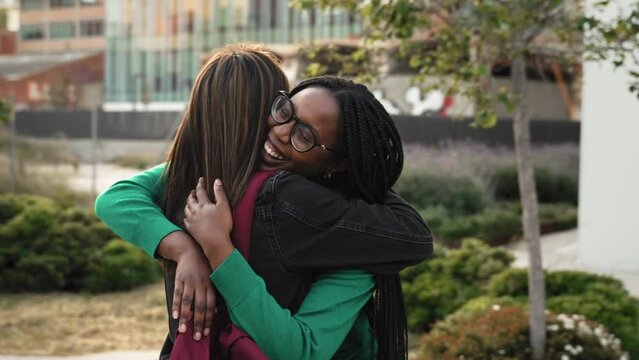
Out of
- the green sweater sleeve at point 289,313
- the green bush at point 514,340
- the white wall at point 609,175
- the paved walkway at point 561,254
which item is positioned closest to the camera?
the green sweater sleeve at point 289,313

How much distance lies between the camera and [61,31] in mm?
54125

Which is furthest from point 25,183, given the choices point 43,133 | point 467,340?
point 467,340

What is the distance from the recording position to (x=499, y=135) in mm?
15141

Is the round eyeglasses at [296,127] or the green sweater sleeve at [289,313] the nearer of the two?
the green sweater sleeve at [289,313]

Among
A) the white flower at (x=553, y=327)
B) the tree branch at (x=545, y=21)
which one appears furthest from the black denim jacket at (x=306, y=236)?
the white flower at (x=553, y=327)

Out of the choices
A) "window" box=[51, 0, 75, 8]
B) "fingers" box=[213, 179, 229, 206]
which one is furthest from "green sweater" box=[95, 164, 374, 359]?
"window" box=[51, 0, 75, 8]

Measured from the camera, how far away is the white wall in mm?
10156

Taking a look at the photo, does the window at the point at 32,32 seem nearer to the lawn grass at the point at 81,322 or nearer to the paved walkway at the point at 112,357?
the lawn grass at the point at 81,322

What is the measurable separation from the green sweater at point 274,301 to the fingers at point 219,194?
100 mm

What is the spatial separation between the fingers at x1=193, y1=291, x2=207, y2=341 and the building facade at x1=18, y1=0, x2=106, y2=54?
5160 cm

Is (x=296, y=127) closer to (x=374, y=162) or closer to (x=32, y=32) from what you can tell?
(x=374, y=162)

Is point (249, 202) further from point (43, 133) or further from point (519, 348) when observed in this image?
point (43, 133)

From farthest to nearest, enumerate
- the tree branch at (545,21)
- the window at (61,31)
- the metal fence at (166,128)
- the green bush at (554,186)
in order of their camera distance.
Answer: the window at (61,31)
the green bush at (554,186)
the metal fence at (166,128)
the tree branch at (545,21)

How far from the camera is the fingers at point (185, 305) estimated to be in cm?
153
